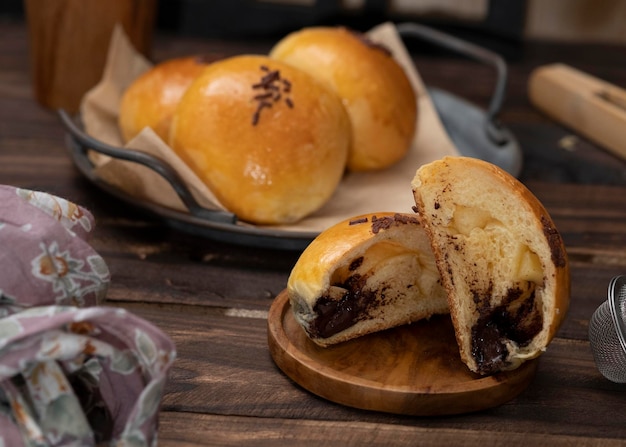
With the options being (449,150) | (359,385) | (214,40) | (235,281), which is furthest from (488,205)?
(214,40)

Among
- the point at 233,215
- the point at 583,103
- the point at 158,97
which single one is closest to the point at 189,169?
the point at 233,215

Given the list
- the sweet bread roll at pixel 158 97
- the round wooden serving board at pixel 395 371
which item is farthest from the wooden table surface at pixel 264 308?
the sweet bread roll at pixel 158 97

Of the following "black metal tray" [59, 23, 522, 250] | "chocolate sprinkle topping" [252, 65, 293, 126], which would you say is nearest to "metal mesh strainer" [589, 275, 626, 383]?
"black metal tray" [59, 23, 522, 250]

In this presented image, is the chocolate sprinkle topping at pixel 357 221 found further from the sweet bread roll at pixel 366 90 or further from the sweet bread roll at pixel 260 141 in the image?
the sweet bread roll at pixel 366 90

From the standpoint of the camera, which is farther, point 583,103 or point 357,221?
point 583,103

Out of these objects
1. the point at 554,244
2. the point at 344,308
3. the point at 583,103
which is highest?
the point at 554,244

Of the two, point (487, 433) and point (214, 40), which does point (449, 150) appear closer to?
point (487, 433)

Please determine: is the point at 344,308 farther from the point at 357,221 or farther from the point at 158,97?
the point at 158,97
